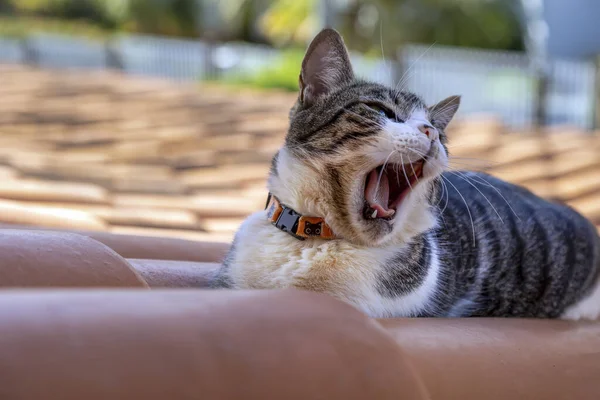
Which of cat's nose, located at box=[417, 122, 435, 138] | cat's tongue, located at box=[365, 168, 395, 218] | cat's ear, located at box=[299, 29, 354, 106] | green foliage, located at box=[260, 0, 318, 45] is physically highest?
green foliage, located at box=[260, 0, 318, 45]

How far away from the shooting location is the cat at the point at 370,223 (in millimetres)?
1343

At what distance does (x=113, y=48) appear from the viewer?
1320 cm

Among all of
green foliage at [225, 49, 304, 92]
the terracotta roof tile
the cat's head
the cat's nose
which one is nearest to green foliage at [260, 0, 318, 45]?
green foliage at [225, 49, 304, 92]

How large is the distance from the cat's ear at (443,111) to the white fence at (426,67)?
24.9 feet

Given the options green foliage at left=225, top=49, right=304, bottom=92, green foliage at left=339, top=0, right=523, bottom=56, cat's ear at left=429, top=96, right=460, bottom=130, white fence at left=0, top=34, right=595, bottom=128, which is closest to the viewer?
cat's ear at left=429, top=96, right=460, bottom=130

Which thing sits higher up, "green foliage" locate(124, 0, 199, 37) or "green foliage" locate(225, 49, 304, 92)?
"green foliage" locate(124, 0, 199, 37)

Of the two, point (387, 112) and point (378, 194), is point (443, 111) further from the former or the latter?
point (378, 194)

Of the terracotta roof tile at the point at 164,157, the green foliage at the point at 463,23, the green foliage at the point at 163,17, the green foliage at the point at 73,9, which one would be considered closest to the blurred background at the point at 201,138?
the terracotta roof tile at the point at 164,157

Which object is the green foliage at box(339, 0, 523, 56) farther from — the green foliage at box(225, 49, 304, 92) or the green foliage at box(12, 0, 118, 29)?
the green foliage at box(12, 0, 118, 29)

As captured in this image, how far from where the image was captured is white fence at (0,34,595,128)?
Result: 1076 cm

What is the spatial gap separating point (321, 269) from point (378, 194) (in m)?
0.21

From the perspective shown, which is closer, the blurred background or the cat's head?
the cat's head

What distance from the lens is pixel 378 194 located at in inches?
55.9

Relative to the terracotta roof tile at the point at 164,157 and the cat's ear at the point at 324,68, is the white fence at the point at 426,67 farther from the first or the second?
the cat's ear at the point at 324,68
